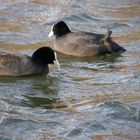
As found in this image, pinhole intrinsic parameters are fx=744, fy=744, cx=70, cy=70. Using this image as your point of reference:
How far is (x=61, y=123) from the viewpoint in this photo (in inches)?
406

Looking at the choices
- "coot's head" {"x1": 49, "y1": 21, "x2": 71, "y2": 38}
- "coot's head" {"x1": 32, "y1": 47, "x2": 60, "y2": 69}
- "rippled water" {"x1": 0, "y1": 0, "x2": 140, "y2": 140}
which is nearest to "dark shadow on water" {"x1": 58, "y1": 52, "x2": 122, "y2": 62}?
"rippled water" {"x1": 0, "y1": 0, "x2": 140, "y2": 140}

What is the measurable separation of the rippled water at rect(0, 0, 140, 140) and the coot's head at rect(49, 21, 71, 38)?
0.95 feet

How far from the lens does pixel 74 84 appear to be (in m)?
12.5

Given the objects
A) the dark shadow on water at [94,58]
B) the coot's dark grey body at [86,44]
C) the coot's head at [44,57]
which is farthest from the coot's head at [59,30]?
the coot's head at [44,57]

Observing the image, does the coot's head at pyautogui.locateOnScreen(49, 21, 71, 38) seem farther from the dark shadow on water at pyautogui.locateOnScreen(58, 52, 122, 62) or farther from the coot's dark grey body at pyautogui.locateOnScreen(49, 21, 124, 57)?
the dark shadow on water at pyautogui.locateOnScreen(58, 52, 122, 62)

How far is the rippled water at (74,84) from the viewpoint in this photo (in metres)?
10.1

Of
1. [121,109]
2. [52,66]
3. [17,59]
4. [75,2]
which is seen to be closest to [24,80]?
[17,59]

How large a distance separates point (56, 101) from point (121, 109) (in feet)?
3.65

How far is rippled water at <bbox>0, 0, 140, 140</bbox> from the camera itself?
1014 cm

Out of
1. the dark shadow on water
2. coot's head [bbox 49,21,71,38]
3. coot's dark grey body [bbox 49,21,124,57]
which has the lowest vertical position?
the dark shadow on water

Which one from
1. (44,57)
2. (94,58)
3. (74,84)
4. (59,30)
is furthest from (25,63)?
(59,30)

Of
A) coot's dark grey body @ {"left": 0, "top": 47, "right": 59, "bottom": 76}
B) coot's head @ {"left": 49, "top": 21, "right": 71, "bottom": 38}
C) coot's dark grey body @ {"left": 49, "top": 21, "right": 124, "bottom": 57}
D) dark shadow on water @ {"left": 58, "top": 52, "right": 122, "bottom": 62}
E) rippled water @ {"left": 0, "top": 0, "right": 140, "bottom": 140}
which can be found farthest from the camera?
coot's head @ {"left": 49, "top": 21, "right": 71, "bottom": 38}

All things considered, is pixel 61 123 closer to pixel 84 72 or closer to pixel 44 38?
pixel 84 72

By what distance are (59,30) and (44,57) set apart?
2100 mm
